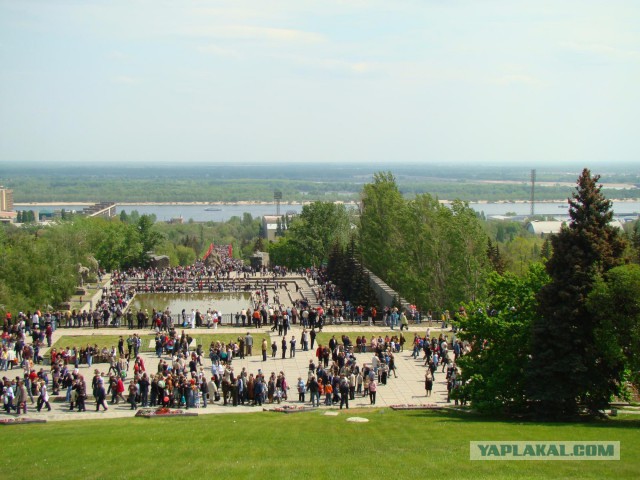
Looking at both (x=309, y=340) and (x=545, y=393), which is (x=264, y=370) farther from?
(x=545, y=393)

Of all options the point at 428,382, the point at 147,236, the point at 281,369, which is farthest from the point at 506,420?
the point at 147,236

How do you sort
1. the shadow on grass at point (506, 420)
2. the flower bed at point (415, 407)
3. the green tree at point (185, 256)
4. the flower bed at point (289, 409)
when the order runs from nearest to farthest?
the shadow on grass at point (506, 420)
the flower bed at point (415, 407)
the flower bed at point (289, 409)
the green tree at point (185, 256)

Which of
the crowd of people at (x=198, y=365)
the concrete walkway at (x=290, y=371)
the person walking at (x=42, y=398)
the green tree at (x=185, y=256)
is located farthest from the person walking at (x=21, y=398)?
the green tree at (x=185, y=256)

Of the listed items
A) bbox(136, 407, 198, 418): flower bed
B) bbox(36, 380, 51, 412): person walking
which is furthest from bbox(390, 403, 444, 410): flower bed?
bbox(36, 380, 51, 412): person walking

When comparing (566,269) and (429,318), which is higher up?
(566,269)

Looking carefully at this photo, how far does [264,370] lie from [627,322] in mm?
14223

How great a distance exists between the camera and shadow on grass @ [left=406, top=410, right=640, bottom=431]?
1945 centimetres

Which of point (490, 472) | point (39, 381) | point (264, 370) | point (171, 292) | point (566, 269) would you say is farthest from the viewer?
point (171, 292)

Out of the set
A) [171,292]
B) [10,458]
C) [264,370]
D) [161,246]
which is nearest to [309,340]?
[264,370]

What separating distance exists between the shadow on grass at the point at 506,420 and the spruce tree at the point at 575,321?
584mm

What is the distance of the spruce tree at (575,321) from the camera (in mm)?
20391

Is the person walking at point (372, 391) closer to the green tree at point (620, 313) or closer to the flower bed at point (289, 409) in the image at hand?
the flower bed at point (289, 409)

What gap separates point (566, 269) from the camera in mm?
20891

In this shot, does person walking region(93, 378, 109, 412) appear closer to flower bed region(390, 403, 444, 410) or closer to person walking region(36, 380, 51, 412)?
person walking region(36, 380, 51, 412)
